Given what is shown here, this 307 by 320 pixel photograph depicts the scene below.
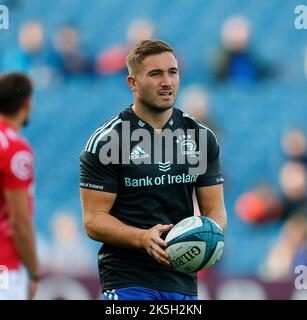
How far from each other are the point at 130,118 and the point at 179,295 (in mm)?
1150

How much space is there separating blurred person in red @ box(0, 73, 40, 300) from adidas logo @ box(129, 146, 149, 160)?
4.14ft

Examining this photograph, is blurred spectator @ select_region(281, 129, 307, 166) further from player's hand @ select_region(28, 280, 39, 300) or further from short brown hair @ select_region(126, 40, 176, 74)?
short brown hair @ select_region(126, 40, 176, 74)

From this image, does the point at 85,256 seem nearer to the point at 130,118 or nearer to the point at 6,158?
the point at 6,158

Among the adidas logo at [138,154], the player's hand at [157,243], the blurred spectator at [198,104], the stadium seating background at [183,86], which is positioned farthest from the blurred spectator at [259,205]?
the player's hand at [157,243]

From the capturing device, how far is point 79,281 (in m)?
9.64

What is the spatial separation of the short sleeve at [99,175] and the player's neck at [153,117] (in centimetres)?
39

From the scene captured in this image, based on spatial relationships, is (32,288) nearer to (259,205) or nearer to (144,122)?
(144,122)

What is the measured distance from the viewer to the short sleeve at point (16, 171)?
6617 mm

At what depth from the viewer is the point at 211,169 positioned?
19.2 feet

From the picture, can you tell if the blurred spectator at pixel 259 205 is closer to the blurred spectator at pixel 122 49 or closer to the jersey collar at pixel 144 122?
the blurred spectator at pixel 122 49

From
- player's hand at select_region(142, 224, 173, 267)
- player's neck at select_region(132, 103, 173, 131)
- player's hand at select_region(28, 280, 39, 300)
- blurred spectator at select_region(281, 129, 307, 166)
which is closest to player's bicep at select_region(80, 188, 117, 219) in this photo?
player's hand at select_region(142, 224, 173, 267)

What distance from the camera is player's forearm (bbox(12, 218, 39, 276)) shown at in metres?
6.69

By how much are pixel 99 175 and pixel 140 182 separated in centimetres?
25
